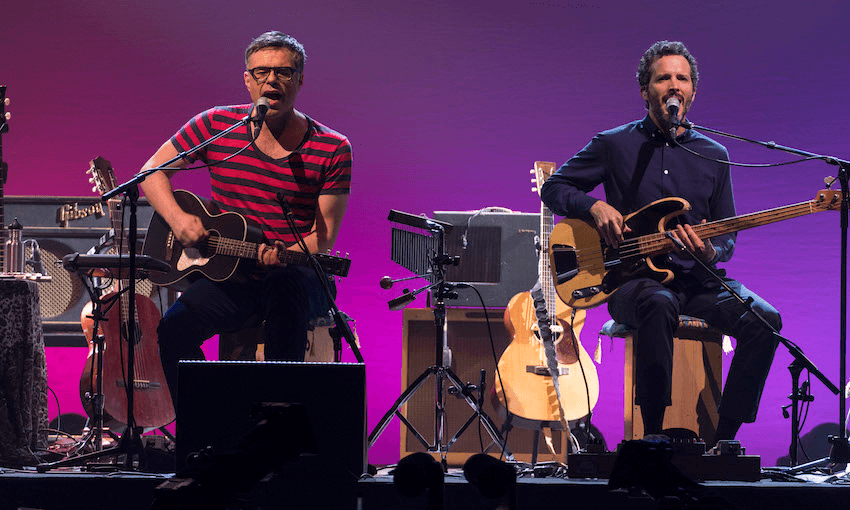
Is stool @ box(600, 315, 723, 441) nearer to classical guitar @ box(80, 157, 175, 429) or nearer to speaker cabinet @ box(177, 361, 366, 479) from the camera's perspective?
speaker cabinet @ box(177, 361, 366, 479)

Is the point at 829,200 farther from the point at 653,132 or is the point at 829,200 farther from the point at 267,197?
the point at 267,197

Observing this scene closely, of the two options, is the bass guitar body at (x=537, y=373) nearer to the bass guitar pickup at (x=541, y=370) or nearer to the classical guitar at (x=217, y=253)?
the bass guitar pickup at (x=541, y=370)

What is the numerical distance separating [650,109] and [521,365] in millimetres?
1399

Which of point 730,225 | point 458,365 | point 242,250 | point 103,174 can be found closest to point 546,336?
point 458,365

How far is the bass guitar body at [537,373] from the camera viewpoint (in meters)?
4.41

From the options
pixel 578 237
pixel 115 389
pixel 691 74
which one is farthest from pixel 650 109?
pixel 115 389

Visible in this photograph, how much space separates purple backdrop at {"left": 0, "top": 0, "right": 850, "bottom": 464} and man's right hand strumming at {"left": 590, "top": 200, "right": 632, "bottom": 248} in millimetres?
1773

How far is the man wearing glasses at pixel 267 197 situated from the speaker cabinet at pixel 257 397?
854mm

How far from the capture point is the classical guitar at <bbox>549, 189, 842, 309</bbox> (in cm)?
377

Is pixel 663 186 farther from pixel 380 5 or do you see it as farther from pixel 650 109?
pixel 380 5

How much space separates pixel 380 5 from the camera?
575cm

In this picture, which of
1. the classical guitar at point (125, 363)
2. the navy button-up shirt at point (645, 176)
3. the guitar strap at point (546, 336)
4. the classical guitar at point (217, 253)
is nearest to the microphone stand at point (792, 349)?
the navy button-up shirt at point (645, 176)

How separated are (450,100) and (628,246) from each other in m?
2.22

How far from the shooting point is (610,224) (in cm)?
385
